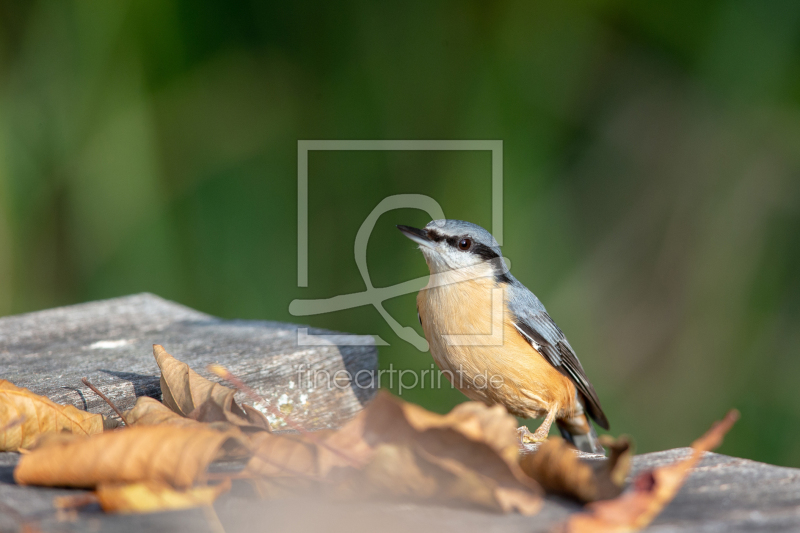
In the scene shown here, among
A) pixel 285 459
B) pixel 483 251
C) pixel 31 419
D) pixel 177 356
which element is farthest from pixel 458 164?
pixel 285 459

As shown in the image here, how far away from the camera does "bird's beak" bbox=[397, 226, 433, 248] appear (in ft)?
11.4

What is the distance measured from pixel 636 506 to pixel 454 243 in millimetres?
2553

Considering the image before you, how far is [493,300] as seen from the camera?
134 inches

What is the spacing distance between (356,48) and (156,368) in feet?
8.72

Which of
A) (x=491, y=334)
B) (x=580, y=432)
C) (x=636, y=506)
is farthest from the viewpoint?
(x=580, y=432)

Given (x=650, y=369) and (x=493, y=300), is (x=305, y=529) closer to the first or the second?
(x=493, y=300)

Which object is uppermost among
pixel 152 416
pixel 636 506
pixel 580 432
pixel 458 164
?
pixel 458 164

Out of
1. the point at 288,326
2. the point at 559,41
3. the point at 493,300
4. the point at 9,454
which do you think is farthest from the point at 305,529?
the point at 559,41

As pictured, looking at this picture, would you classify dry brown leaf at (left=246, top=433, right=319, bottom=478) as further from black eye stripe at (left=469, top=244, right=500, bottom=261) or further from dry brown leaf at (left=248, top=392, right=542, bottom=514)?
black eye stripe at (left=469, top=244, right=500, bottom=261)

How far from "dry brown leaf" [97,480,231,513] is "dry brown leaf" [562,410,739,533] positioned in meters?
0.56

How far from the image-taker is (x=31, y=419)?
1.51 m

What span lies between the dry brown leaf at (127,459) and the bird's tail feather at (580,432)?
3108 mm

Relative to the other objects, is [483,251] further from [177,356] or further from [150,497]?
[150,497]

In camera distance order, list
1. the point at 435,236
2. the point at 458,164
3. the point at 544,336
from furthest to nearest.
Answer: the point at 458,164 → the point at 435,236 → the point at 544,336
